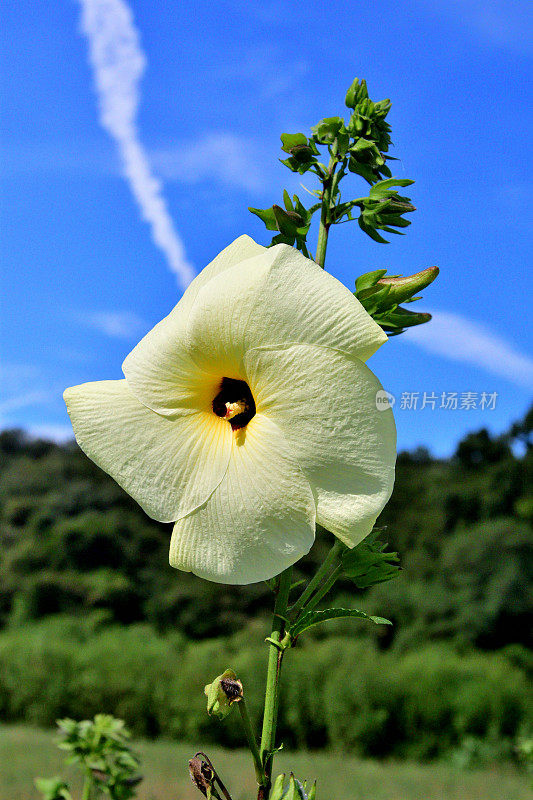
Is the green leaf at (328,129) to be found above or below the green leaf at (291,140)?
above

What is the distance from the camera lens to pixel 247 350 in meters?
0.91

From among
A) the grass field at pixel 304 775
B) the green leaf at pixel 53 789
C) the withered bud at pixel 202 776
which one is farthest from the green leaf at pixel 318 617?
the grass field at pixel 304 775

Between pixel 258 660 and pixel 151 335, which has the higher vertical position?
pixel 151 335

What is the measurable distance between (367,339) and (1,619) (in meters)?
19.5

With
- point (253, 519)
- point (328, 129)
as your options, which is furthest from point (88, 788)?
point (328, 129)

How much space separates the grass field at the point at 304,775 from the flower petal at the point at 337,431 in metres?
6.17

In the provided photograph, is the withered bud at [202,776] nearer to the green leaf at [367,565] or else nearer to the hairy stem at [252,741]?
the hairy stem at [252,741]

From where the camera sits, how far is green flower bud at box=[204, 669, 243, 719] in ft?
3.16

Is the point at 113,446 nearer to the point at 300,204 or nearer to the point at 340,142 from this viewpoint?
the point at 300,204

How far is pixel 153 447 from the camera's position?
1.00 metres

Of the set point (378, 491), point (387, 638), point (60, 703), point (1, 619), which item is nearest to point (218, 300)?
point (378, 491)

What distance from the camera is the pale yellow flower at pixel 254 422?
87 cm

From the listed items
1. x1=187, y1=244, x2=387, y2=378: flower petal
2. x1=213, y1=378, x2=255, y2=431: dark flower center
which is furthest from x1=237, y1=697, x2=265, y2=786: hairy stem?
x1=187, y1=244, x2=387, y2=378: flower petal

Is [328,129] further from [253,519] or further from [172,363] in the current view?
[253,519]
